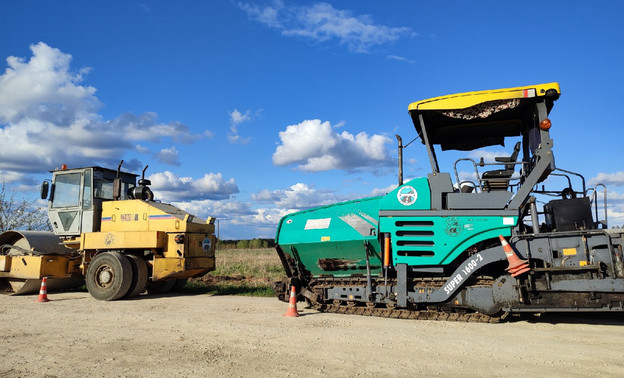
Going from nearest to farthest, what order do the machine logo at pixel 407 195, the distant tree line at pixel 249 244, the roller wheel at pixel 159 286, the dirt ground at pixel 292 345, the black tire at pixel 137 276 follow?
the dirt ground at pixel 292 345 → the machine logo at pixel 407 195 → the black tire at pixel 137 276 → the roller wheel at pixel 159 286 → the distant tree line at pixel 249 244

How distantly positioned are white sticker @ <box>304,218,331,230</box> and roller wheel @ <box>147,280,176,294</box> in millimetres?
5594

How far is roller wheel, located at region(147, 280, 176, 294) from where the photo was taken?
12.3m

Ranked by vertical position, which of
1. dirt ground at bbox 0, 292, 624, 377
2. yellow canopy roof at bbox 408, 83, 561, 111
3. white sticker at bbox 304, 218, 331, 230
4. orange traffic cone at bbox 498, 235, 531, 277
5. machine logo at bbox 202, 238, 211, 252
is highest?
yellow canopy roof at bbox 408, 83, 561, 111

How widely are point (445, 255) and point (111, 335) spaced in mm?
5063

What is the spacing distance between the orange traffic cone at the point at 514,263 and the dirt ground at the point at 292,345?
84cm

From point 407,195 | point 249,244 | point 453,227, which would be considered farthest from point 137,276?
point 249,244

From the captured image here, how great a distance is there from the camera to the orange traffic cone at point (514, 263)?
6551 millimetres

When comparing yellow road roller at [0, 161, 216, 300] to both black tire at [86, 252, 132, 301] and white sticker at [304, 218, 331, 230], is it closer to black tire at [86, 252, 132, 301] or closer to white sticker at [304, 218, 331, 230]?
black tire at [86, 252, 132, 301]

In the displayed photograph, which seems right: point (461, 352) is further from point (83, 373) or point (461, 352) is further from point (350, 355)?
point (83, 373)

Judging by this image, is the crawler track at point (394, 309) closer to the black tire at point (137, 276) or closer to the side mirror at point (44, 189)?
the black tire at point (137, 276)

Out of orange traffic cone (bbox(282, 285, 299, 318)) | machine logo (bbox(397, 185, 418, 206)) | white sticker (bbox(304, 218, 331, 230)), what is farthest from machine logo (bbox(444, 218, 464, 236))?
orange traffic cone (bbox(282, 285, 299, 318))

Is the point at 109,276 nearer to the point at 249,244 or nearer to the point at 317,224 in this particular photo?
the point at 317,224

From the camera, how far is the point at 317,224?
8531 mm

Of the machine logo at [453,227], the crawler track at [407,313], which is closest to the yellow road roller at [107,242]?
the crawler track at [407,313]
